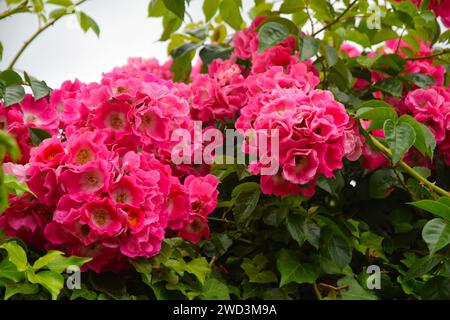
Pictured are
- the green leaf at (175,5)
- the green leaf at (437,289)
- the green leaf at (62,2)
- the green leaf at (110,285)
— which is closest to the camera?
the green leaf at (110,285)

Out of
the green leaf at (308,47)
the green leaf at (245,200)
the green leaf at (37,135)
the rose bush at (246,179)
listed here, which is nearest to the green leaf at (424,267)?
the rose bush at (246,179)

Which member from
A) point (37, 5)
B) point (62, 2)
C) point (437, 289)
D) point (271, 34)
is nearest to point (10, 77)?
point (37, 5)

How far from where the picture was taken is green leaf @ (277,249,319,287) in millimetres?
1041

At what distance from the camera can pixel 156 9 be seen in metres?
1.55

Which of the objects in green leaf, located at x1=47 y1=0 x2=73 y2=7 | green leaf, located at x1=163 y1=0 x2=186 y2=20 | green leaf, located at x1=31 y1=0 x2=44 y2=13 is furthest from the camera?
green leaf, located at x1=47 y1=0 x2=73 y2=7

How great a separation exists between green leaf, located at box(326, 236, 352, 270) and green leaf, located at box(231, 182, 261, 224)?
141 millimetres

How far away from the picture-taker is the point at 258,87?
3.98 feet

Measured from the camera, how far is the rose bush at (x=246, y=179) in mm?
922

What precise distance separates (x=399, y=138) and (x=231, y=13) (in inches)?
23.5

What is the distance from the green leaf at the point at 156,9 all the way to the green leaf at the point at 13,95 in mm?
518

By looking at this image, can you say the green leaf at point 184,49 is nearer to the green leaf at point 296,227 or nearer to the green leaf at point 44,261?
the green leaf at point 296,227

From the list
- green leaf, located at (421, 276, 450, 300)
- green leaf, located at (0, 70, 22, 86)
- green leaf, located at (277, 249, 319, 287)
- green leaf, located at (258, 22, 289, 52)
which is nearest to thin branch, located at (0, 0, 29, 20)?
green leaf, located at (0, 70, 22, 86)

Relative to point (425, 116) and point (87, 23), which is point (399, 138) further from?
point (87, 23)

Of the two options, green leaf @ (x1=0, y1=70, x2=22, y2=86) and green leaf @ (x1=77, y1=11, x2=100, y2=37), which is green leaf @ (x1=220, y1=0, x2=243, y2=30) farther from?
green leaf @ (x1=0, y1=70, x2=22, y2=86)
